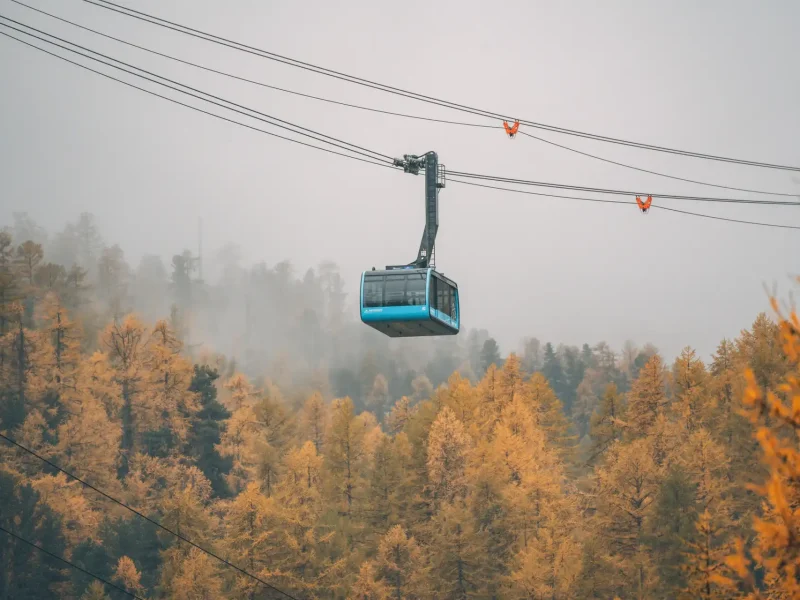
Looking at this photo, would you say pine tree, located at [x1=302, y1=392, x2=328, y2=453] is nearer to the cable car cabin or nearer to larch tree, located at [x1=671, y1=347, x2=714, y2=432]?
larch tree, located at [x1=671, y1=347, x2=714, y2=432]

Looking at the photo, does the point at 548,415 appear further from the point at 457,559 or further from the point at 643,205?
the point at 643,205

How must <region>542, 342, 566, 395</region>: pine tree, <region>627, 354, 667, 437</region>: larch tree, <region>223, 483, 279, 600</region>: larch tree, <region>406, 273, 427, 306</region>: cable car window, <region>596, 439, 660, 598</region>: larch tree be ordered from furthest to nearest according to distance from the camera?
<region>542, 342, 566, 395</region>: pine tree, <region>627, 354, 667, 437</region>: larch tree, <region>223, 483, 279, 600</region>: larch tree, <region>596, 439, 660, 598</region>: larch tree, <region>406, 273, 427, 306</region>: cable car window

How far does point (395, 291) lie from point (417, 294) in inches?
32.4

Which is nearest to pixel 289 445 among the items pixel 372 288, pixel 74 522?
pixel 74 522

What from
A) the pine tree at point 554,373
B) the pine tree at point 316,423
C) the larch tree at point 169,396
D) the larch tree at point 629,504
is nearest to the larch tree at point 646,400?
the larch tree at point 629,504

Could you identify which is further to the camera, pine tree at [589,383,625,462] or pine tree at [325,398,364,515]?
pine tree at [589,383,625,462]

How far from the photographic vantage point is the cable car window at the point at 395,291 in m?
36.1

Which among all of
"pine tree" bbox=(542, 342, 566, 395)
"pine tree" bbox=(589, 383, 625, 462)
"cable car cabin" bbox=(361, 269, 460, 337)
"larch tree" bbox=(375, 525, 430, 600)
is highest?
"pine tree" bbox=(542, 342, 566, 395)

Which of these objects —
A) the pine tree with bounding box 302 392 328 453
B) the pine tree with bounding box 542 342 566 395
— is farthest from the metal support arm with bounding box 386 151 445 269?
the pine tree with bounding box 542 342 566 395

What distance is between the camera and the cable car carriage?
1412 inches

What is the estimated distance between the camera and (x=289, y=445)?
80188 millimetres

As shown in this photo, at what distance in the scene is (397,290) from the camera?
3619cm

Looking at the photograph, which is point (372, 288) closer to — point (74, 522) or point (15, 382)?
point (74, 522)

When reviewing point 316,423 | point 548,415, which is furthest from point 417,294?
point 316,423
